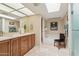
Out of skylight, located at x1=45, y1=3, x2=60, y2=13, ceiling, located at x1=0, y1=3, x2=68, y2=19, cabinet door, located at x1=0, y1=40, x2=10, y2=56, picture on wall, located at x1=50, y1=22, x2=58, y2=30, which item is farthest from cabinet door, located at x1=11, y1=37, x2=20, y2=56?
skylight, located at x1=45, y1=3, x2=60, y2=13

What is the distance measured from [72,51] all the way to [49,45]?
2377mm

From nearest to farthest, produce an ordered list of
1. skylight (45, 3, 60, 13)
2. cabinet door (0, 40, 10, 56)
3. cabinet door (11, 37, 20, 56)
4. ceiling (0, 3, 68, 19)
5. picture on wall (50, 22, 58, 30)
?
cabinet door (0, 40, 10, 56) → cabinet door (11, 37, 20, 56) → ceiling (0, 3, 68, 19) → picture on wall (50, 22, 58, 30) → skylight (45, 3, 60, 13)

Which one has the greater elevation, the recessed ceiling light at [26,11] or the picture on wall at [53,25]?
the recessed ceiling light at [26,11]

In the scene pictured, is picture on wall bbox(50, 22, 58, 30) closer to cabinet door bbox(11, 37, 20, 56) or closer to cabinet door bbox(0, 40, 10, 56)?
cabinet door bbox(11, 37, 20, 56)

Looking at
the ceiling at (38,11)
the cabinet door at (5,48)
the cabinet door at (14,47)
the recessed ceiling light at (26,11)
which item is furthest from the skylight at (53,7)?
the cabinet door at (5,48)

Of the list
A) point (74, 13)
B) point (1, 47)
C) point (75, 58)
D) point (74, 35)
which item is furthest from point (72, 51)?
point (1, 47)

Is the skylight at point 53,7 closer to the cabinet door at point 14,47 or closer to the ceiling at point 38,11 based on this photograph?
the ceiling at point 38,11

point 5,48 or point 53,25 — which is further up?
point 53,25

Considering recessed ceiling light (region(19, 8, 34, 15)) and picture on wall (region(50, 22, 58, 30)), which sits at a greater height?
recessed ceiling light (region(19, 8, 34, 15))

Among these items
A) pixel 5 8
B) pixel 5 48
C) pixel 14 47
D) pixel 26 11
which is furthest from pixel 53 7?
pixel 5 48

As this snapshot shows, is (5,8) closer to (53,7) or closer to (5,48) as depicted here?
(5,48)

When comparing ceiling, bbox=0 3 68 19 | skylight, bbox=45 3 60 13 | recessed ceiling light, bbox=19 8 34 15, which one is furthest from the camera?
skylight, bbox=45 3 60 13

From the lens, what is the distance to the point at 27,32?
4.15 meters

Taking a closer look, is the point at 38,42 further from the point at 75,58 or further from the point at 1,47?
the point at 75,58
